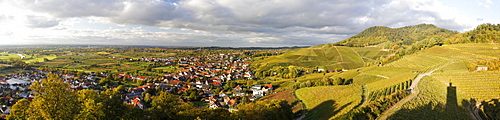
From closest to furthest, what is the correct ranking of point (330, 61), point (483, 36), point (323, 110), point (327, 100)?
1. point (323, 110)
2. point (327, 100)
3. point (483, 36)
4. point (330, 61)

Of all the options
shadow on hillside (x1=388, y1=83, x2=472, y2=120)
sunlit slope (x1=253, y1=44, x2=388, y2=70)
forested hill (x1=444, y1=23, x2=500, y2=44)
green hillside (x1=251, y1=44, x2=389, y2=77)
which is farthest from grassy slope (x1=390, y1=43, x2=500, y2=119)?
sunlit slope (x1=253, y1=44, x2=388, y2=70)

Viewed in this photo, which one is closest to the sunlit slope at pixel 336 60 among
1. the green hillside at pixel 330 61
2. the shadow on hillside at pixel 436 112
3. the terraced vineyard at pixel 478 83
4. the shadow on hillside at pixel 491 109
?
the green hillside at pixel 330 61

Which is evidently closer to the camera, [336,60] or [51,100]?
[51,100]

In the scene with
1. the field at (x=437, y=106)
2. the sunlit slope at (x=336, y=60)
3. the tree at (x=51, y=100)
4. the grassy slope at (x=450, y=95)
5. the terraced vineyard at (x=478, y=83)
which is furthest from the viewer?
the sunlit slope at (x=336, y=60)

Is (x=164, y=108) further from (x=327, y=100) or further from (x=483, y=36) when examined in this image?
(x=483, y=36)

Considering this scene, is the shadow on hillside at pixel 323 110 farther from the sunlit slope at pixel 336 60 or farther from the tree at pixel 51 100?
the sunlit slope at pixel 336 60

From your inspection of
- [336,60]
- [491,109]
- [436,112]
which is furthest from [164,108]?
[336,60]

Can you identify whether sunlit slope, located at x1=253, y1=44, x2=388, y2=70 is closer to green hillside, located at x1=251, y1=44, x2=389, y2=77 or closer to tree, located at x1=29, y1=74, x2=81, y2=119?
green hillside, located at x1=251, y1=44, x2=389, y2=77
